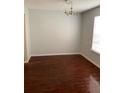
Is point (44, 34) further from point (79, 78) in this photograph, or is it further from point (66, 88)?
point (66, 88)

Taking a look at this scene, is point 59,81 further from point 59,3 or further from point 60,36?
point 60,36

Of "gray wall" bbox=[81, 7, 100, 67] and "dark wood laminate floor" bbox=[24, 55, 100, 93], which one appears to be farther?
"gray wall" bbox=[81, 7, 100, 67]

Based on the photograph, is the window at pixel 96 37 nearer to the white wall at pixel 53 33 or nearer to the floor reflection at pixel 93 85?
the floor reflection at pixel 93 85

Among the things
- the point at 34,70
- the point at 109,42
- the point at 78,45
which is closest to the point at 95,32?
the point at 78,45

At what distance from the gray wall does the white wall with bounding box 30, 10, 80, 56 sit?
0.40 meters

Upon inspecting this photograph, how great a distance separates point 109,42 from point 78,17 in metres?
6.32

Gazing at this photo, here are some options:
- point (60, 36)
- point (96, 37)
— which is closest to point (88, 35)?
point (96, 37)

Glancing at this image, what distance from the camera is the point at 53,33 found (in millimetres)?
6895

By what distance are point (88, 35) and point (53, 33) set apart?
1.98 metres

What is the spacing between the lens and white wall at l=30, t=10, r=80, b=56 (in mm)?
6648

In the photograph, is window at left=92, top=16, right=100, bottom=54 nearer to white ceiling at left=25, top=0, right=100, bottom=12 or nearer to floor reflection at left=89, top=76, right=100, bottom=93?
white ceiling at left=25, top=0, right=100, bottom=12

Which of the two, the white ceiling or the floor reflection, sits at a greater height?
the white ceiling

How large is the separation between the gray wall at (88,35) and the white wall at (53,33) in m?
0.40

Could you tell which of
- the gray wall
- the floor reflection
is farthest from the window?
the floor reflection
